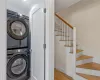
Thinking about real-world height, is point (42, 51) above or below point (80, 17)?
below

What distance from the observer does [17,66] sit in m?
2.28

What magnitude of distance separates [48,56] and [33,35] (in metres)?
0.81

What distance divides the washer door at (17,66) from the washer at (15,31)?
9.3 inches

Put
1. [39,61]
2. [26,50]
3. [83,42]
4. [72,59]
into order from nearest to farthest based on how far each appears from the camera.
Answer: [39,61], [26,50], [72,59], [83,42]

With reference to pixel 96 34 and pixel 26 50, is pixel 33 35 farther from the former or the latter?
pixel 96 34

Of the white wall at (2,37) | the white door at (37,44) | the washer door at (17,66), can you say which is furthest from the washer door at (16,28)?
the white wall at (2,37)

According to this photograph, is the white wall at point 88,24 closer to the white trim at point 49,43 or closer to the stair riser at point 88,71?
the stair riser at point 88,71

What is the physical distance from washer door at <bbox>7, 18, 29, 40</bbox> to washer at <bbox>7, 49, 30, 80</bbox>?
32cm

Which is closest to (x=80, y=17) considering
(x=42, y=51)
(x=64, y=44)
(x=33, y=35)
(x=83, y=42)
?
(x=83, y=42)

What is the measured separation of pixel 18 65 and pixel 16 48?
41 cm

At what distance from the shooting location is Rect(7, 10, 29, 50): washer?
206cm

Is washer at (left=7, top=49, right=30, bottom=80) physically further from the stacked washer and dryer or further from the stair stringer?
the stair stringer

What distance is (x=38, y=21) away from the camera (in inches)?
92.6

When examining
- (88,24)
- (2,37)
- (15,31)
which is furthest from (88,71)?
(2,37)
